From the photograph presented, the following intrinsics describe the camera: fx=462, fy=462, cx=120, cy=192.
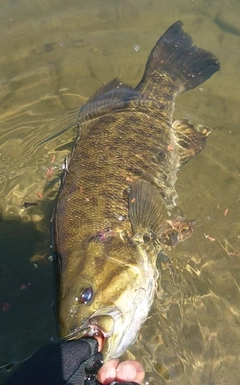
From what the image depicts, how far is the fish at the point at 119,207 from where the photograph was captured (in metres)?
2.78

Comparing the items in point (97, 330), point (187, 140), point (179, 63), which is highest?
point (179, 63)

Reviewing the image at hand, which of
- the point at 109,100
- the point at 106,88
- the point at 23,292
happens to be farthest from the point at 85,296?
the point at 106,88

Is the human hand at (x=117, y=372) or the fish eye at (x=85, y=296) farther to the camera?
the fish eye at (x=85, y=296)

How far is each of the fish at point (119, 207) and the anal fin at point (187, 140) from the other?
1 centimetres

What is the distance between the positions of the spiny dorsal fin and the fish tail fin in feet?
5.50

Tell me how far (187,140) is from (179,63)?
0.99 metres

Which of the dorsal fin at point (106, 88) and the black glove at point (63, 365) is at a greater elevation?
the dorsal fin at point (106, 88)

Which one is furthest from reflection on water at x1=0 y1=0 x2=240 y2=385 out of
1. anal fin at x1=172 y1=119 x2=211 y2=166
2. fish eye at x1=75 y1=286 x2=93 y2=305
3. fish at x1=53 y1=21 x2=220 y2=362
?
fish eye at x1=75 y1=286 x2=93 y2=305

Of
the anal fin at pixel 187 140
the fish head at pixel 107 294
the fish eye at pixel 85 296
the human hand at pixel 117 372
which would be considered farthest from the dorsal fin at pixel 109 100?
the human hand at pixel 117 372

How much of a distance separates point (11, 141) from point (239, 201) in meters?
2.45

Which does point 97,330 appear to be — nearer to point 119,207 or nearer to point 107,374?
point 107,374

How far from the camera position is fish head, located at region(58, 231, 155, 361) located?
2.65 m

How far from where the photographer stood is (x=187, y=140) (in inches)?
179

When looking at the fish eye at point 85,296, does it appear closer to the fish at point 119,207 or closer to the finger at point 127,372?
the fish at point 119,207
